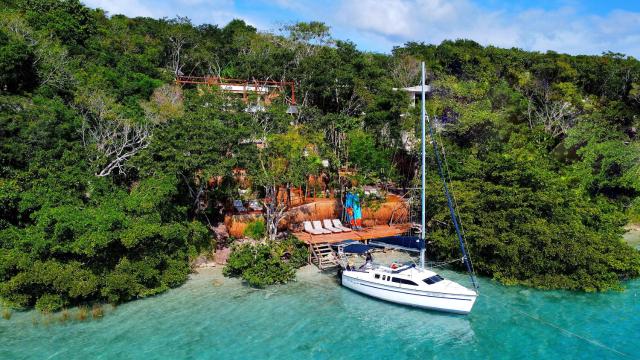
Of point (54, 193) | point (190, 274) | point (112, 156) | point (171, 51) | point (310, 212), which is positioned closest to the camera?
point (54, 193)

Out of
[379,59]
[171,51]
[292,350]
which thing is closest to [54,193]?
[292,350]

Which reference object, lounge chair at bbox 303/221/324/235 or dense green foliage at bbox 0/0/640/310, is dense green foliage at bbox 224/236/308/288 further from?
lounge chair at bbox 303/221/324/235

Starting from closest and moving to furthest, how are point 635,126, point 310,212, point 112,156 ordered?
point 112,156 → point 310,212 → point 635,126

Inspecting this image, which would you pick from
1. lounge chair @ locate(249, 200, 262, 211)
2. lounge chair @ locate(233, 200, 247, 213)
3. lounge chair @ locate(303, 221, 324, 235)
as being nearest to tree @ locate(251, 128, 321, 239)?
lounge chair @ locate(303, 221, 324, 235)

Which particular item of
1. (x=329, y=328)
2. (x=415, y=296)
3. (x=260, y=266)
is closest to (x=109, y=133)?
(x=260, y=266)

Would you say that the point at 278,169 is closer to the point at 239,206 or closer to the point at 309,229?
the point at 309,229

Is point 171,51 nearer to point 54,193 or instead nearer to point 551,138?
point 54,193

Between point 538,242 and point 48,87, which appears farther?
point 48,87

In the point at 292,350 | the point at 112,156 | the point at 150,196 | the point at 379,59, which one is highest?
the point at 379,59
